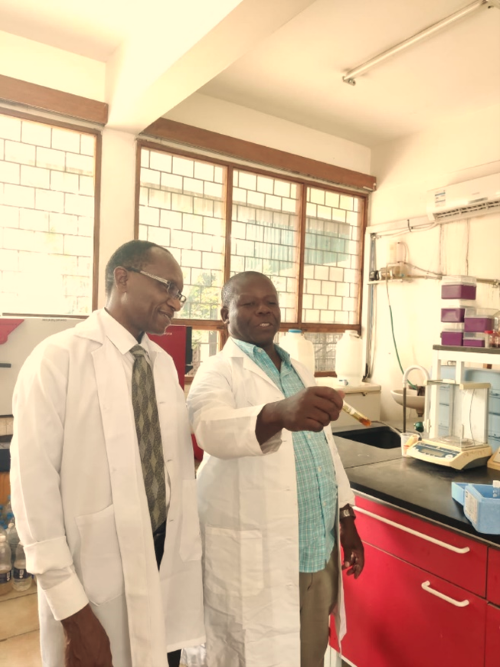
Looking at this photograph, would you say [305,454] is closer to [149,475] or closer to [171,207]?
[149,475]

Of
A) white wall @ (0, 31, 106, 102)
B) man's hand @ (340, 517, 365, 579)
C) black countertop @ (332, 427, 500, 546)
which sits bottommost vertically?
man's hand @ (340, 517, 365, 579)

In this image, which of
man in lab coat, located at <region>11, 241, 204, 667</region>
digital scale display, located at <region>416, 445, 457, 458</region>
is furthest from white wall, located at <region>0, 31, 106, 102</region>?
digital scale display, located at <region>416, 445, 457, 458</region>

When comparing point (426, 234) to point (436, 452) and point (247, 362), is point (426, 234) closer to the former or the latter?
point (436, 452)

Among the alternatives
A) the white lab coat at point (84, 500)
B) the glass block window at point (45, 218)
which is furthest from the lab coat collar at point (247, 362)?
the glass block window at point (45, 218)

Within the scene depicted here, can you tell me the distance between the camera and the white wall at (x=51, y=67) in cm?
261

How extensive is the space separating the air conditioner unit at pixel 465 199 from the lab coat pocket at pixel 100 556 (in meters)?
3.21

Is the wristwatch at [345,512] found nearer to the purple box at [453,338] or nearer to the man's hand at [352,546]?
the man's hand at [352,546]

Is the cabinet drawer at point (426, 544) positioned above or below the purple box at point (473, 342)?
below

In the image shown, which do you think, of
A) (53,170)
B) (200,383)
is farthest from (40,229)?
(200,383)

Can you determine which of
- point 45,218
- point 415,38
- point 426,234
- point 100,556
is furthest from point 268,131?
point 100,556

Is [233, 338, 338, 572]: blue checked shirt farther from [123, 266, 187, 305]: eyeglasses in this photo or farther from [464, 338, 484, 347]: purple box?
[464, 338, 484, 347]: purple box

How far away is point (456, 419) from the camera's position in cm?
203

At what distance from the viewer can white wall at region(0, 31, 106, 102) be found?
8.55 feet

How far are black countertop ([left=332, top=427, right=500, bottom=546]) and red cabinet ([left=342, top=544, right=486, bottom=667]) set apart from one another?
19 centimetres
